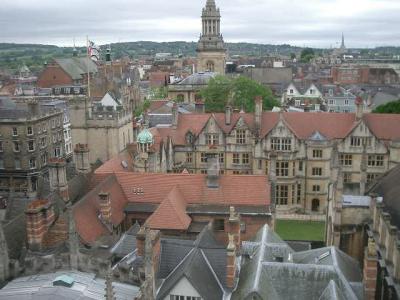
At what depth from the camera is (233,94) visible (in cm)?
7944

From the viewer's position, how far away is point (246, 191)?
1516 inches

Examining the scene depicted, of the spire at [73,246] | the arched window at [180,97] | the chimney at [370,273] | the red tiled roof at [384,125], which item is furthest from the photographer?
the arched window at [180,97]

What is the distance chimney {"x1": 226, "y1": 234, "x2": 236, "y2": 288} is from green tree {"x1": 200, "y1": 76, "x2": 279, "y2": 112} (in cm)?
5463

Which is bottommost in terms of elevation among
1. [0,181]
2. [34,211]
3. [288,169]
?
[0,181]

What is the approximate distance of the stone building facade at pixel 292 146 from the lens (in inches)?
2101

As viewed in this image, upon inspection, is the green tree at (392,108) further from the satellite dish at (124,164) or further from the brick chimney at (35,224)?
the brick chimney at (35,224)

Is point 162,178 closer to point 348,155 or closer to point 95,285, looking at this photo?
point 95,285

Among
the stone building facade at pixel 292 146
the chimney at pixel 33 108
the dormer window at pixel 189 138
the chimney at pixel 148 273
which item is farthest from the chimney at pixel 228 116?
the chimney at pixel 148 273

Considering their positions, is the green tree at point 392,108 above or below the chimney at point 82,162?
above

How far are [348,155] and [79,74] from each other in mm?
89681

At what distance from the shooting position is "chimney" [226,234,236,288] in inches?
939

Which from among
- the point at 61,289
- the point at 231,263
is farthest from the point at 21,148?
the point at 231,263

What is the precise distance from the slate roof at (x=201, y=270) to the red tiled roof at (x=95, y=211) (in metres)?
6.94

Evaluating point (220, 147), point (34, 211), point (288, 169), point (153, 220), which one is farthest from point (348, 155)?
point (34, 211)
